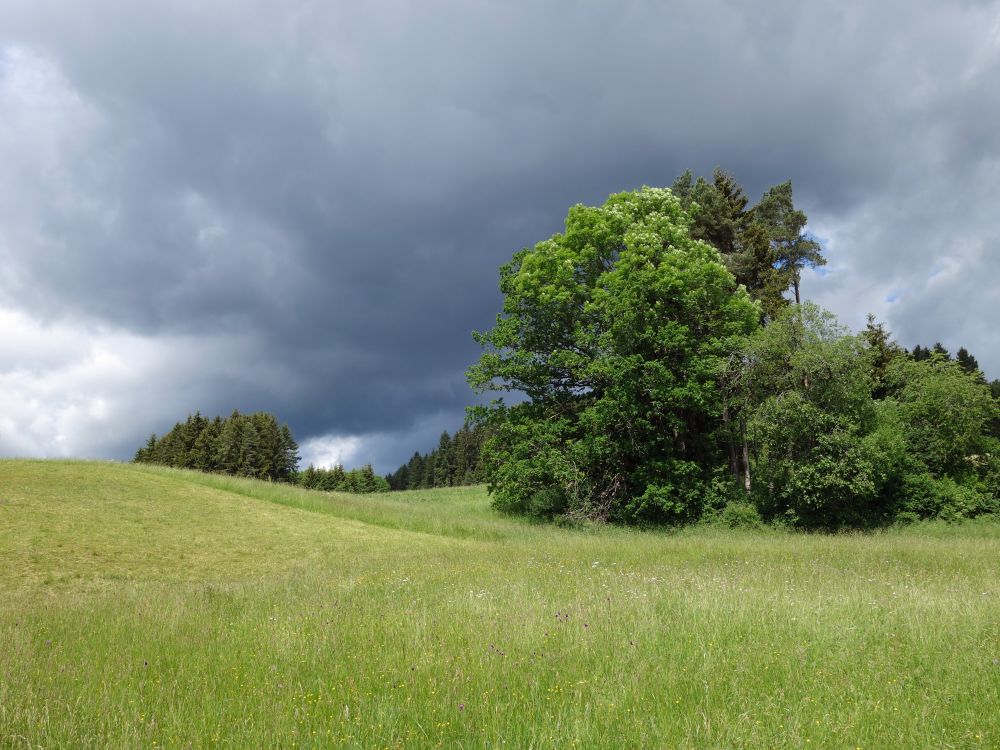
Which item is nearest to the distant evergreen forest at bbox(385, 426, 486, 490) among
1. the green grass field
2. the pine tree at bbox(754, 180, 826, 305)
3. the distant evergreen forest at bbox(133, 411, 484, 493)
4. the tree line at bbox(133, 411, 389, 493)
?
the distant evergreen forest at bbox(133, 411, 484, 493)

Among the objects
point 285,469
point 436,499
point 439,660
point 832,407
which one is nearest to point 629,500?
point 832,407

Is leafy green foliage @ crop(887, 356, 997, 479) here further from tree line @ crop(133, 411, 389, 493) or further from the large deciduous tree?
tree line @ crop(133, 411, 389, 493)

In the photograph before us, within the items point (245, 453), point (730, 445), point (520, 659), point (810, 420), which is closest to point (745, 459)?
point (730, 445)

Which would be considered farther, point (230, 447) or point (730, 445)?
point (230, 447)

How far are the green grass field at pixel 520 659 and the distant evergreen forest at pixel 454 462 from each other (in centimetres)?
10298

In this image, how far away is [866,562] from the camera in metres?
14.3

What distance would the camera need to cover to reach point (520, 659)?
5.77 m

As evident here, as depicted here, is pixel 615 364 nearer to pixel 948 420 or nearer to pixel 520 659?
pixel 948 420

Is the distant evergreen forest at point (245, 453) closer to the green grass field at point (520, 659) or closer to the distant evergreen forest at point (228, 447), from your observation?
the distant evergreen forest at point (228, 447)

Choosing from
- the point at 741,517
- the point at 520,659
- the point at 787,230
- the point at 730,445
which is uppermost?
the point at 787,230

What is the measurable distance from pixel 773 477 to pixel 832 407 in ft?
14.9

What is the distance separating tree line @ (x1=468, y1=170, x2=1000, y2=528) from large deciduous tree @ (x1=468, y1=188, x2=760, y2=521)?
0.10 meters

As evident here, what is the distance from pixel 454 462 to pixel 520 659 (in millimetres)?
127131

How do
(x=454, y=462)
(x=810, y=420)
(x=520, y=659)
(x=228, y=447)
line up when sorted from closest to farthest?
(x=520, y=659) < (x=810, y=420) < (x=228, y=447) < (x=454, y=462)
